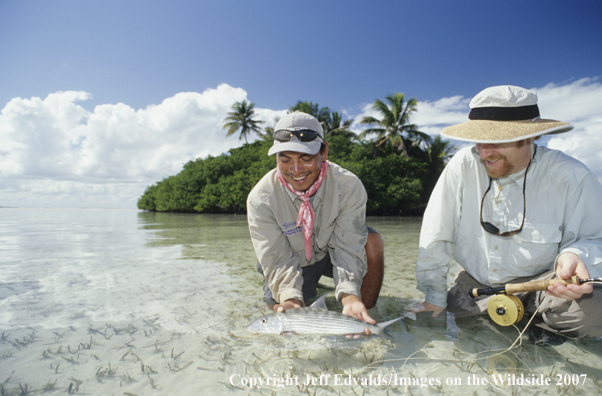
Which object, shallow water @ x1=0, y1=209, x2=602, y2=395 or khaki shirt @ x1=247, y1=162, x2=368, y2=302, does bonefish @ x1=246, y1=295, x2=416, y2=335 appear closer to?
shallow water @ x1=0, y1=209, x2=602, y2=395

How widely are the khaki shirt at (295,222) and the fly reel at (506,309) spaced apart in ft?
2.97

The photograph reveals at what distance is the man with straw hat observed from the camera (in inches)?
79.4

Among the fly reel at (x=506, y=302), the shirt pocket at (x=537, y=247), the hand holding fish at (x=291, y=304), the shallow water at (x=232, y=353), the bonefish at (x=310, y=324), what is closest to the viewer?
the shallow water at (x=232, y=353)

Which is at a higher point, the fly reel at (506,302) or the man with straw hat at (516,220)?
the man with straw hat at (516,220)

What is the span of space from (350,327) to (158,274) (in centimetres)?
320

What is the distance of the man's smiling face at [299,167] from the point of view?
2457mm

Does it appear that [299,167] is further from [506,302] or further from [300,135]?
[506,302]

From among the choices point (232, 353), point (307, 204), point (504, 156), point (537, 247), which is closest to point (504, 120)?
point (504, 156)

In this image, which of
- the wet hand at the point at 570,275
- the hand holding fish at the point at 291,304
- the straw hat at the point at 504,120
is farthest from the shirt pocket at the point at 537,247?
the hand holding fish at the point at 291,304

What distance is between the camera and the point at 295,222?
9.03 ft

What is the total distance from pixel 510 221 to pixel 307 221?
1421 mm

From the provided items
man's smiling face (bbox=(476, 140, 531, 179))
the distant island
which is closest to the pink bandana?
man's smiling face (bbox=(476, 140, 531, 179))

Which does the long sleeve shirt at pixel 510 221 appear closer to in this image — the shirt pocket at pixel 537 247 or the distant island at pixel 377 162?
the shirt pocket at pixel 537 247

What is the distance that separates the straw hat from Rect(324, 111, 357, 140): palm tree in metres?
27.9
